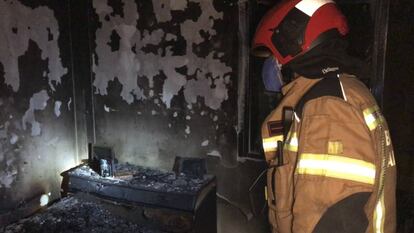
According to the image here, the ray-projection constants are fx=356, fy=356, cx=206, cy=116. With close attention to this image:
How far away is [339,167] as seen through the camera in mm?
1570

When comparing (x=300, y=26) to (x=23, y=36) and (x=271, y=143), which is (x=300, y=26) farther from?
(x=23, y=36)

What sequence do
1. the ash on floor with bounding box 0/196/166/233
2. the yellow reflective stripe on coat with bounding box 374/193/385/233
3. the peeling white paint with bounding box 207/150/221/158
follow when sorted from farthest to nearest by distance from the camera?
the peeling white paint with bounding box 207/150/221/158
the ash on floor with bounding box 0/196/166/233
the yellow reflective stripe on coat with bounding box 374/193/385/233

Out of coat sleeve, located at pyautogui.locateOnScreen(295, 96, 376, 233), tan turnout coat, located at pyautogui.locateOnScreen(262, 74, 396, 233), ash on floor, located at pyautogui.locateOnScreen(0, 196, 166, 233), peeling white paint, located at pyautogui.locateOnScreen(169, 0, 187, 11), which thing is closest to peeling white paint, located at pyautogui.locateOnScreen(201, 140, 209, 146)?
ash on floor, located at pyautogui.locateOnScreen(0, 196, 166, 233)

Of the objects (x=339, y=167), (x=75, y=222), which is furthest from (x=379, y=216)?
(x=75, y=222)

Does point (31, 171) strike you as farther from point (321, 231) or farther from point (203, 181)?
point (321, 231)

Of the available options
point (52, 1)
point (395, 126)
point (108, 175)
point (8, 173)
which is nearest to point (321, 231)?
point (395, 126)

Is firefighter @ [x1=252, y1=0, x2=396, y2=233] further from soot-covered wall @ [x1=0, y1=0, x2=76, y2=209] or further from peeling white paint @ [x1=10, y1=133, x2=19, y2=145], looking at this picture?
peeling white paint @ [x1=10, y1=133, x2=19, y2=145]

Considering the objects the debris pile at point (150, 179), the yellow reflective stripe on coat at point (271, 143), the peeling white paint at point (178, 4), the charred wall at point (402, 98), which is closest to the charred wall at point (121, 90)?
the peeling white paint at point (178, 4)

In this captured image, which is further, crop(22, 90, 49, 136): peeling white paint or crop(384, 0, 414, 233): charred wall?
crop(22, 90, 49, 136): peeling white paint

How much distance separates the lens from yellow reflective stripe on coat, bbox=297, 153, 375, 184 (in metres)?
1.55

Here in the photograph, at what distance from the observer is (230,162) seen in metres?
3.55

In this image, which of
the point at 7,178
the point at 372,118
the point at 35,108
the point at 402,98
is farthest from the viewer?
the point at 35,108

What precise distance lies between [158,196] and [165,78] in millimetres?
1192

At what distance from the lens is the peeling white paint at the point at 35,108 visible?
3.43 metres
